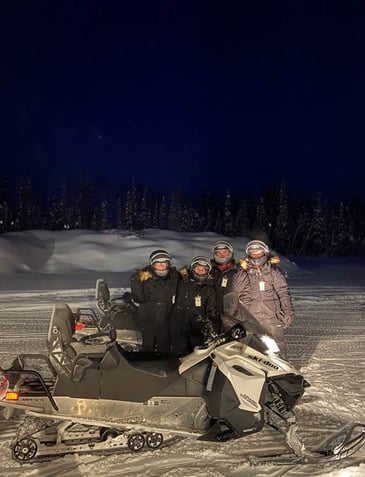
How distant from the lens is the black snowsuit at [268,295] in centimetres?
525

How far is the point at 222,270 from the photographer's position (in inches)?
245

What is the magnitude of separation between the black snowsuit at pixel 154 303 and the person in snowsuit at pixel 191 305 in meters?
0.08

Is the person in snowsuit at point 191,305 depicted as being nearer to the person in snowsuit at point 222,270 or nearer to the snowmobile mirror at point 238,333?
the person in snowsuit at point 222,270

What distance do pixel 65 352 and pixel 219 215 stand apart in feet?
173

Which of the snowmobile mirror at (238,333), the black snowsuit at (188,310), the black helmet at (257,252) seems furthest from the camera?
the black snowsuit at (188,310)

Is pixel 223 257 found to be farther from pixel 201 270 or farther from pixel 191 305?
pixel 191 305

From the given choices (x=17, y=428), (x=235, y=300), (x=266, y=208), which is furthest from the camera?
(x=266, y=208)

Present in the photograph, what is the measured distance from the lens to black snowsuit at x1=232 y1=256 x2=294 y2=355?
5.25m

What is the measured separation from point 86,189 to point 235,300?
53069 mm

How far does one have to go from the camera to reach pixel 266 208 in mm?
51469

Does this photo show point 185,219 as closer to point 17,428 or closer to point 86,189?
point 86,189

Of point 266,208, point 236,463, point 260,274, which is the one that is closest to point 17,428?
point 236,463

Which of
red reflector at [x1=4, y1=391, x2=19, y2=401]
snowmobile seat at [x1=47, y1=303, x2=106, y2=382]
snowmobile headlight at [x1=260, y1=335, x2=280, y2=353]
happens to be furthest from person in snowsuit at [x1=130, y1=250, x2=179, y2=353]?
red reflector at [x1=4, y1=391, x2=19, y2=401]

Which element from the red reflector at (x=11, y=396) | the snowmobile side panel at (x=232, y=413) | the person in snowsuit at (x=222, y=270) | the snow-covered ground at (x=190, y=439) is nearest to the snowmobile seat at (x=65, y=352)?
the red reflector at (x=11, y=396)
